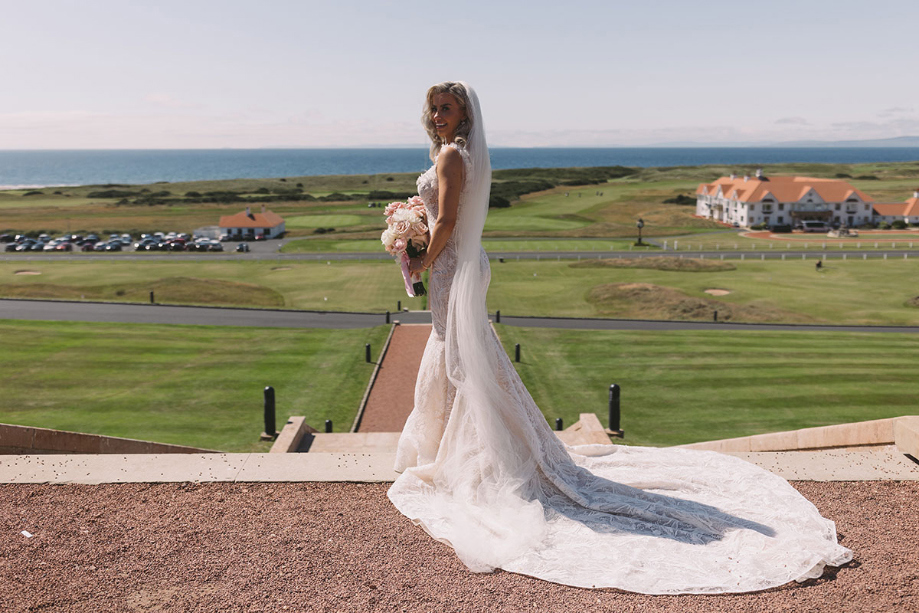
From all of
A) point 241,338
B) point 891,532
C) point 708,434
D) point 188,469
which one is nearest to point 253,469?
point 188,469

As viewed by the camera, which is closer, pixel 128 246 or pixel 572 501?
pixel 572 501

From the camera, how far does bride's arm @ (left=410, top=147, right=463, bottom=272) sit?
5664 millimetres

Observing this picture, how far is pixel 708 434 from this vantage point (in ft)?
62.8

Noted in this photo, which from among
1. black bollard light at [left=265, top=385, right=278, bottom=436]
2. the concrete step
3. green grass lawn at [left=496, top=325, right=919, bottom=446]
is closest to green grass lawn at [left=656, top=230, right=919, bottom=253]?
green grass lawn at [left=496, top=325, right=919, bottom=446]

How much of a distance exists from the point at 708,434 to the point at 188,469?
15763 millimetres

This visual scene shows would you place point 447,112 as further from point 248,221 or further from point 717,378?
point 248,221

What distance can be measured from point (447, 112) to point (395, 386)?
19977mm

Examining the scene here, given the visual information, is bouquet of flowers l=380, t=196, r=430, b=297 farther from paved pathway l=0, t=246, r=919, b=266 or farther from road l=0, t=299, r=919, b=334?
paved pathway l=0, t=246, r=919, b=266

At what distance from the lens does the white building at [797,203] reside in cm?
9650

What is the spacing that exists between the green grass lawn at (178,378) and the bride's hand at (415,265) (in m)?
12.7

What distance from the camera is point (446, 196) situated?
5.72m

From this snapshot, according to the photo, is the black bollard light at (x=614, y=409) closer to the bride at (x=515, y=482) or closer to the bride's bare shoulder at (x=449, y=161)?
the bride at (x=515, y=482)

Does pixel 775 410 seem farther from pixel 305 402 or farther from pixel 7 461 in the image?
pixel 7 461

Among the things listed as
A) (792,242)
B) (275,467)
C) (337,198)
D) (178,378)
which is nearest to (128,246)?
(337,198)
